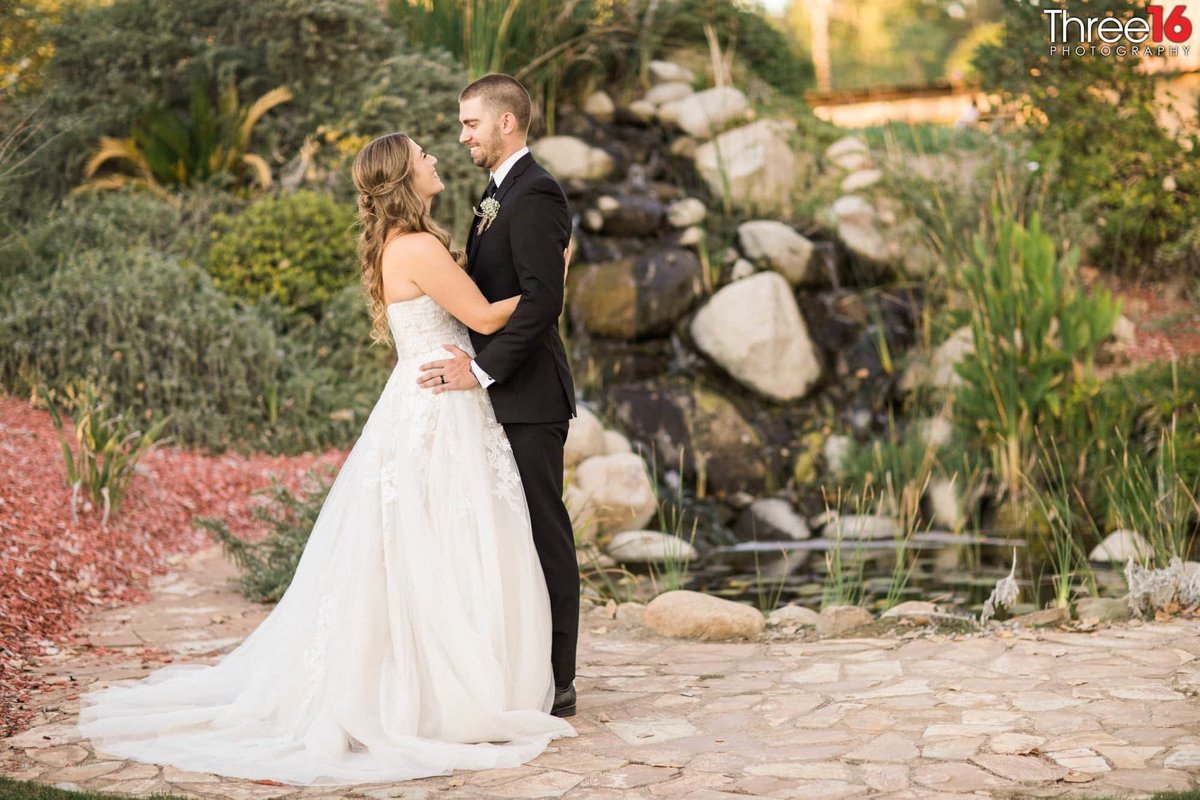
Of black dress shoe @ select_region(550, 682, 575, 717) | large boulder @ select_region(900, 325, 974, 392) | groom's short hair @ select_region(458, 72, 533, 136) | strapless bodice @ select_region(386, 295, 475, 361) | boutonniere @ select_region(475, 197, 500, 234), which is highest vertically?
groom's short hair @ select_region(458, 72, 533, 136)

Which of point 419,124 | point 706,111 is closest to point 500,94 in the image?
point 419,124

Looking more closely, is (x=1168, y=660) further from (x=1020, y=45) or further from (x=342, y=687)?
(x=1020, y=45)

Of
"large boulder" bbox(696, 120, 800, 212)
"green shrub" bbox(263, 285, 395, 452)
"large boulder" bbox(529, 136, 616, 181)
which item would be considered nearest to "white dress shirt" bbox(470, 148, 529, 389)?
"green shrub" bbox(263, 285, 395, 452)

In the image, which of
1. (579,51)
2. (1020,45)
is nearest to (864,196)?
(1020,45)

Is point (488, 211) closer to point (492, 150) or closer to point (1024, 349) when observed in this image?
point (492, 150)

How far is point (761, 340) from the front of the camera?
9922mm

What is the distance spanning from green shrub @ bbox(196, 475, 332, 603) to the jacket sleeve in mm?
2433

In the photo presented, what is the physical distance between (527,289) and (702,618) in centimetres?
219

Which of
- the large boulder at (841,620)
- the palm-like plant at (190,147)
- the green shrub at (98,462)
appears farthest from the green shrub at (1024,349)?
the palm-like plant at (190,147)

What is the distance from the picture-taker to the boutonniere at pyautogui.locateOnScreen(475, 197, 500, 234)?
4.18m

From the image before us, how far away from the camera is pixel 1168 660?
4.78 metres

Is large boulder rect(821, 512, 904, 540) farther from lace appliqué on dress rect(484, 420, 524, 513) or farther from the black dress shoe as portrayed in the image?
lace appliqué on dress rect(484, 420, 524, 513)

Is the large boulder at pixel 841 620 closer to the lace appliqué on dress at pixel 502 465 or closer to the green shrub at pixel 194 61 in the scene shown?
the lace appliqué on dress at pixel 502 465

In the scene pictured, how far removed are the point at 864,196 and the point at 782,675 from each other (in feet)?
23.6
